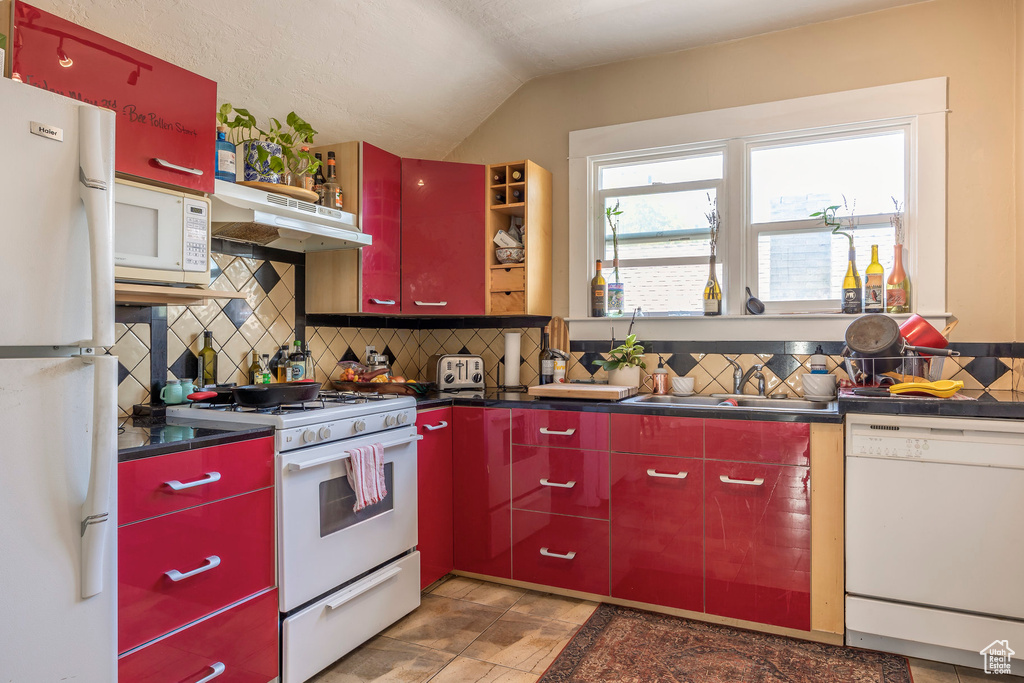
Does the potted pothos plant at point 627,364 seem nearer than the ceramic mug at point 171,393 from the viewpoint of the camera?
No

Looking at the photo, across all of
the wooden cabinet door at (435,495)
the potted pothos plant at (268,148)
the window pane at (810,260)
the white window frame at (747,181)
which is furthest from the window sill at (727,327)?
the potted pothos plant at (268,148)

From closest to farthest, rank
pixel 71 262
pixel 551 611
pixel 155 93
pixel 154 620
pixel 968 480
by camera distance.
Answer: pixel 71 262
pixel 154 620
pixel 155 93
pixel 968 480
pixel 551 611

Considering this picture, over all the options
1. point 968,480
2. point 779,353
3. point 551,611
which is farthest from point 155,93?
point 968,480

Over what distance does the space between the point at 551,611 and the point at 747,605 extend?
79 cm

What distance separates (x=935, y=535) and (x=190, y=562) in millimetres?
2387

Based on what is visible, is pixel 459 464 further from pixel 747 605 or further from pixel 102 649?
pixel 102 649

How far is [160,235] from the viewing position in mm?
1890

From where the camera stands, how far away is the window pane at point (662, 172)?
10.3ft

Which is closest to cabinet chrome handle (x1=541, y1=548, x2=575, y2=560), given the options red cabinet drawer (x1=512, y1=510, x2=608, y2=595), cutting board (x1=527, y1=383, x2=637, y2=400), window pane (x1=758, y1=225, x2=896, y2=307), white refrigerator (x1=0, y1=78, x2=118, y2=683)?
red cabinet drawer (x1=512, y1=510, x2=608, y2=595)

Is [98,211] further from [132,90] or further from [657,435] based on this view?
[657,435]

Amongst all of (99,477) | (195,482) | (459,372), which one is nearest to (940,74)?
(459,372)

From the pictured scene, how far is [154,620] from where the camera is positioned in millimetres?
1614

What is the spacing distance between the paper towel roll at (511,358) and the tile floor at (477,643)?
1.07m

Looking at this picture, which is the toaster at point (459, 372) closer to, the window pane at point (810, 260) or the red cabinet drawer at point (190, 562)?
the red cabinet drawer at point (190, 562)
